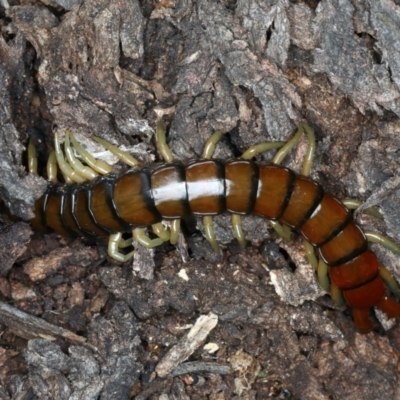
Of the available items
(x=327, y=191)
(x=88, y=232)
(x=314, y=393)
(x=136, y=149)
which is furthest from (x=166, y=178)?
(x=314, y=393)

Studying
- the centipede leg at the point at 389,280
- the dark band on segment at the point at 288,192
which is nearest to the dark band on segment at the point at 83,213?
the dark band on segment at the point at 288,192

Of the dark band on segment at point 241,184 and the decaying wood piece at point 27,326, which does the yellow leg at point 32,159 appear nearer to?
the decaying wood piece at point 27,326

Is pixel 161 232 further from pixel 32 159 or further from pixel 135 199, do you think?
pixel 32 159

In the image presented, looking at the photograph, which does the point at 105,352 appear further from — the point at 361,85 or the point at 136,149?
the point at 361,85

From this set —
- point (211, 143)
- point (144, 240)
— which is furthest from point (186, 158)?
point (144, 240)

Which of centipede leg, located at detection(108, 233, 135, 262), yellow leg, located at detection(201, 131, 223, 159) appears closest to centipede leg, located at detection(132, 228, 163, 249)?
centipede leg, located at detection(108, 233, 135, 262)

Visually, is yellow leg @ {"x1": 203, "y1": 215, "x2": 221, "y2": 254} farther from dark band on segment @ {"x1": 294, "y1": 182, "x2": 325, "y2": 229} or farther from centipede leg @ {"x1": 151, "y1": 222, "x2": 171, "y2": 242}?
dark band on segment @ {"x1": 294, "y1": 182, "x2": 325, "y2": 229}

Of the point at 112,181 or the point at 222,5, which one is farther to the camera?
the point at 112,181
